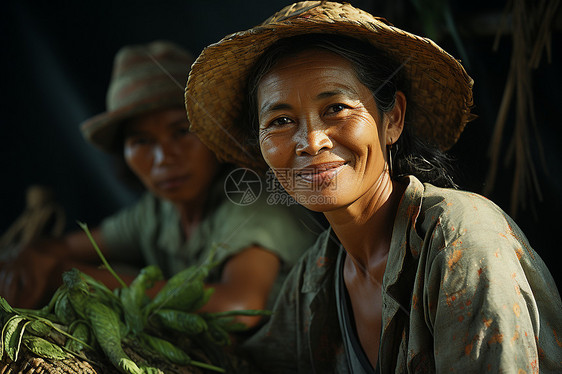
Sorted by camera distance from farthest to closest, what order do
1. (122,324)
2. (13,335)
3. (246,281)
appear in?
(246,281), (122,324), (13,335)

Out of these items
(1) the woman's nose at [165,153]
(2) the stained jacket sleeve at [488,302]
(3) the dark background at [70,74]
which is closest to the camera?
(2) the stained jacket sleeve at [488,302]

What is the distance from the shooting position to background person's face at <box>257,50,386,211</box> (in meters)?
1.20

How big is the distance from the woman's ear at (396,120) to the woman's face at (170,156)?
41.9 inches

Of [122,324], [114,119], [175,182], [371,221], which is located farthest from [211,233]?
[371,221]

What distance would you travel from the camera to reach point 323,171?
120cm

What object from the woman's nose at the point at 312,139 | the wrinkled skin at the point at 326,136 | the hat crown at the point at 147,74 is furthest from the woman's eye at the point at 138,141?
the woman's nose at the point at 312,139

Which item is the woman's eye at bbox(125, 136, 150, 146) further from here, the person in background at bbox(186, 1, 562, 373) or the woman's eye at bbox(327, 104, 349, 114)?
the woman's eye at bbox(327, 104, 349, 114)

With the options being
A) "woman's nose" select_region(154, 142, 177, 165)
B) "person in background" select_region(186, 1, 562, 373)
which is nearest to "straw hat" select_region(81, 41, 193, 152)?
"woman's nose" select_region(154, 142, 177, 165)

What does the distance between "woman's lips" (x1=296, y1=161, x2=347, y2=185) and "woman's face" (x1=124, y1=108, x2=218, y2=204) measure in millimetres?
1100

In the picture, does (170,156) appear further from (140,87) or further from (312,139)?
(312,139)

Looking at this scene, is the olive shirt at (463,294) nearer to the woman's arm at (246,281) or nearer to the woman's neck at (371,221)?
the woman's neck at (371,221)

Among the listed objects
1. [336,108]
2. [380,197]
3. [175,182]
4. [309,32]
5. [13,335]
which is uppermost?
[309,32]

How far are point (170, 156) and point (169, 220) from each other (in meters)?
0.39

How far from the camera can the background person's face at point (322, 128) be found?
3.95ft
